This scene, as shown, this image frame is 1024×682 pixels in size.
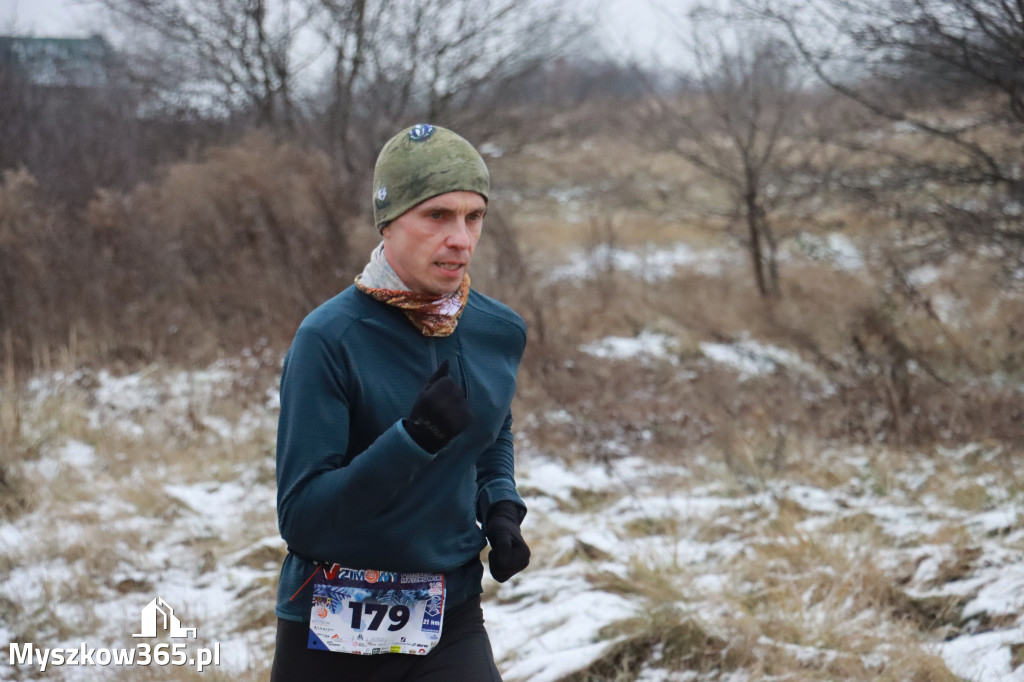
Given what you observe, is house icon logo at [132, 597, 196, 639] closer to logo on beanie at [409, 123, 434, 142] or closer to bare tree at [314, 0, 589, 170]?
logo on beanie at [409, 123, 434, 142]

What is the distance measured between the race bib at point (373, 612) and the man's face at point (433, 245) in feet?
1.96

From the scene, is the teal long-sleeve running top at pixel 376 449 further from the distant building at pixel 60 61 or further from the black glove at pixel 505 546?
the distant building at pixel 60 61

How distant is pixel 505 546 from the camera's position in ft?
6.09

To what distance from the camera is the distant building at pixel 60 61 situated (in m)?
12.0

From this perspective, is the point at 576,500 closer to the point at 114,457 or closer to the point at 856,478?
the point at 856,478

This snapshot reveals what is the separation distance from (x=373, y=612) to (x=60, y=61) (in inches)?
570

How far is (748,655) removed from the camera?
3.29m

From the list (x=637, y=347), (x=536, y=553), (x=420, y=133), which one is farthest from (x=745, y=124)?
(x=420, y=133)

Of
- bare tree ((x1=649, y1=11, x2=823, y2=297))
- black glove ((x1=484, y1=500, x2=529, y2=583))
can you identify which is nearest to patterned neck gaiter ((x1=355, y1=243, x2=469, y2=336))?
black glove ((x1=484, y1=500, x2=529, y2=583))

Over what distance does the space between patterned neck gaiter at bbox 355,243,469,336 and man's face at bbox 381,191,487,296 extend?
2 centimetres

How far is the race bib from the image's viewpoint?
1.74 m

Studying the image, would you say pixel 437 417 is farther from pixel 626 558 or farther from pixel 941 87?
pixel 941 87

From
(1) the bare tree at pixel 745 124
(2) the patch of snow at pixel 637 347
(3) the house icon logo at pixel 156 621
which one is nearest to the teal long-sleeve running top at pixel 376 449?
(3) the house icon logo at pixel 156 621

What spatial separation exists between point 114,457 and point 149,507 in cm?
109
